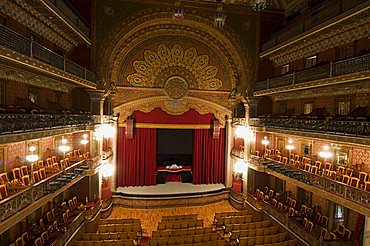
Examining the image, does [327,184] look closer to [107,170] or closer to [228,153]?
[228,153]

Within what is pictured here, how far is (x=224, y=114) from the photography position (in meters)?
20.3

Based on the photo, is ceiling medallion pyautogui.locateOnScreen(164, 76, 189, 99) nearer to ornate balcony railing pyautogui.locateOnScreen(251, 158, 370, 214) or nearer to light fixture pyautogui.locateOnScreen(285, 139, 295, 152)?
ornate balcony railing pyautogui.locateOnScreen(251, 158, 370, 214)

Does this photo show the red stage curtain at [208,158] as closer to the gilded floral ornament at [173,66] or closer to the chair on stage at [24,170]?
the gilded floral ornament at [173,66]

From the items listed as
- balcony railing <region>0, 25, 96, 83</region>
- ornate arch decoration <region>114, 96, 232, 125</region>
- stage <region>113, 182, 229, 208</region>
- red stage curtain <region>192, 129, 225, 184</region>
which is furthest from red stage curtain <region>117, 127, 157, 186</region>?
balcony railing <region>0, 25, 96, 83</region>

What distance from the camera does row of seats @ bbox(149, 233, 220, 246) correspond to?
11.6 metres

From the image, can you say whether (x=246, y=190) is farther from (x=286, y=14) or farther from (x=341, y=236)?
(x=286, y=14)

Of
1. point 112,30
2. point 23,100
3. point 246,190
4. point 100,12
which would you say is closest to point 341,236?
point 246,190

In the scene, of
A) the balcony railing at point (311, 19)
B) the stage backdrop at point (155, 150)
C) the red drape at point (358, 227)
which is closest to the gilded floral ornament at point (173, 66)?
the stage backdrop at point (155, 150)

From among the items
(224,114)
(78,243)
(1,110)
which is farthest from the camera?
(224,114)

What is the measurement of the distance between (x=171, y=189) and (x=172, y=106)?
596 cm

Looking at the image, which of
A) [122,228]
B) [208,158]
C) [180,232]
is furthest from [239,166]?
[122,228]

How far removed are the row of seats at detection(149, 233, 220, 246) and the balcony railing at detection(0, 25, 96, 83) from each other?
28.1 ft

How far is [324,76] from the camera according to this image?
1274 centimetres

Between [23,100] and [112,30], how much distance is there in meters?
7.43
